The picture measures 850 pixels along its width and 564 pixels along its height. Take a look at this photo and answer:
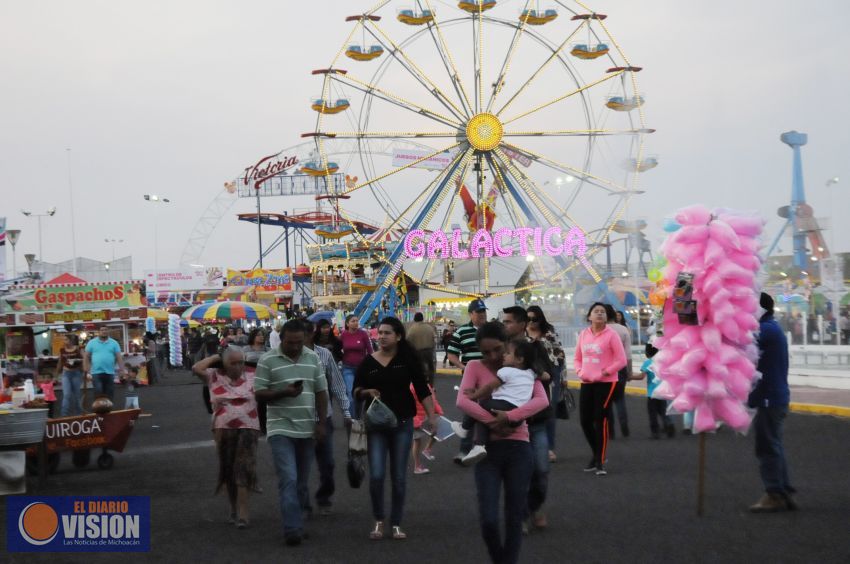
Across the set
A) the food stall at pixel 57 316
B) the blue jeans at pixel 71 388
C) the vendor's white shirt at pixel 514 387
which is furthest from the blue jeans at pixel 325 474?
the food stall at pixel 57 316

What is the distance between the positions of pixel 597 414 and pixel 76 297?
21.9m

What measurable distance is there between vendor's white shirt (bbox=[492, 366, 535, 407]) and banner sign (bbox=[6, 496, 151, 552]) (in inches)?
76.1

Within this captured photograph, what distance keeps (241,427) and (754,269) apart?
3938 millimetres

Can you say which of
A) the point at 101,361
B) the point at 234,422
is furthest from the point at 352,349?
the point at 234,422

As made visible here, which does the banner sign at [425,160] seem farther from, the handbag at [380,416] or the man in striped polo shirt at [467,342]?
the handbag at [380,416]

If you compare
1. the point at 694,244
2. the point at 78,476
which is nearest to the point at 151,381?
the point at 78,476

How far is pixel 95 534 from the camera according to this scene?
5.29 metres

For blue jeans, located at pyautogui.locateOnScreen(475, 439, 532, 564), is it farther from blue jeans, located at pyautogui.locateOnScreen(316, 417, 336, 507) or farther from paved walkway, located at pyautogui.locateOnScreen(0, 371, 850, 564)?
blue jeans, located at pyautogui.locateOnScreen(316, 417, 336, 507)

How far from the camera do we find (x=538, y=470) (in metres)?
7.69

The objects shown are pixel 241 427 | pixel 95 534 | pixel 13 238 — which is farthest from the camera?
pixel 13 238

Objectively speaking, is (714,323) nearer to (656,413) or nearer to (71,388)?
(656,413)

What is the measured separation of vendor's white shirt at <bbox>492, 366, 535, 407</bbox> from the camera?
5.98 meters

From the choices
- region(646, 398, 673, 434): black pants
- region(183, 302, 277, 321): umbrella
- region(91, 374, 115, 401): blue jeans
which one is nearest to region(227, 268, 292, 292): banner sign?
region(183, 302, 277, 321): umbrella

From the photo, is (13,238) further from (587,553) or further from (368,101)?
(587,553)
